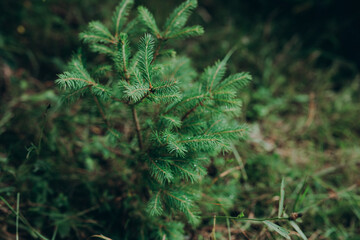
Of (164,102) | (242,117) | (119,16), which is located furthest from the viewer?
(242,117)

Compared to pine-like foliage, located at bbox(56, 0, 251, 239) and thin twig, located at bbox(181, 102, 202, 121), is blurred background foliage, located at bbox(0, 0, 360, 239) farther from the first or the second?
thin twig, located at bbox(181, 102, 202, 121)

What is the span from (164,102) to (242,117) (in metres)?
1.50

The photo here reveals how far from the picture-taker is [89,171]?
6.34 feet

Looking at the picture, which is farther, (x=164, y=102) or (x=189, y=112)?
(x=189, y=112)

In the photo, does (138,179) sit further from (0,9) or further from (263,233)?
(0,9)

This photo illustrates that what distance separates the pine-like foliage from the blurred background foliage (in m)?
0.35

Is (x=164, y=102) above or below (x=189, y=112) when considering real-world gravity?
above

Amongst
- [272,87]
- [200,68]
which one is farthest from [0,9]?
[272,87]

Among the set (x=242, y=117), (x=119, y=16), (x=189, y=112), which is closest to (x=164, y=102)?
(x=189, y=112)

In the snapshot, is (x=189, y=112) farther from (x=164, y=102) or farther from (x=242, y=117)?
(x=242, y=117)

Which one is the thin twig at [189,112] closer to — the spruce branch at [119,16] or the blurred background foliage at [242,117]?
the blurred background foliage at [242,117]

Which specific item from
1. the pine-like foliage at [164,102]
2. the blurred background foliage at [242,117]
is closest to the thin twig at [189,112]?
the pine-like foliage at [164,102]

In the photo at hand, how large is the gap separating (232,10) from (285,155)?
2303 mm

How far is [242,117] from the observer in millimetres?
2395
